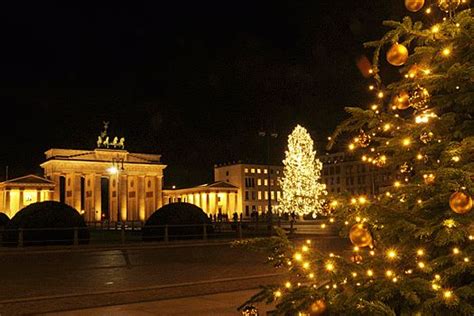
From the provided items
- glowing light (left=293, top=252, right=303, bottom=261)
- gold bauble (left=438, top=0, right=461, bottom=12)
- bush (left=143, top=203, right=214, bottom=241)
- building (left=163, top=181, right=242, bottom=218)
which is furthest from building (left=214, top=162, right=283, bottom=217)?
gold bauble (left=438, top=0, right=461, bottom=12)

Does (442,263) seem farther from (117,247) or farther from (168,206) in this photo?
(168,206)

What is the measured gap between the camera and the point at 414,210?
5047 mm

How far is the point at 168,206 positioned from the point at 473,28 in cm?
3261

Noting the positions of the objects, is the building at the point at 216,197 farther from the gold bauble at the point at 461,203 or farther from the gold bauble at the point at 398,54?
the gold bauble at the point at 461,203

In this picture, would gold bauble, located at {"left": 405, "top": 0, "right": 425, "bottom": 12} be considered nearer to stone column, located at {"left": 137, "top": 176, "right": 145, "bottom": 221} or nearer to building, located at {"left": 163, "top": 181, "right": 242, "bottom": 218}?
building, located at {"left": 163, "top": 181, "right": 242, "bottom": 218}

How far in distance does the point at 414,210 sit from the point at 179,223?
102 feet

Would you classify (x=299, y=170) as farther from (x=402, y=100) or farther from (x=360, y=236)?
(x=360, y=236)

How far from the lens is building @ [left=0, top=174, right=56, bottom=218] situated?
94125mm

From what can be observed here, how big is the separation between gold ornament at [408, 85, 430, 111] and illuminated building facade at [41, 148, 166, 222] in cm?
9548

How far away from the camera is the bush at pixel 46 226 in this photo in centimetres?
3106

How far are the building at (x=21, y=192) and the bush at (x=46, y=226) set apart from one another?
2577 inches

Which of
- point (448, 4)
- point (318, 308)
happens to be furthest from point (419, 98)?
point (318, 308)

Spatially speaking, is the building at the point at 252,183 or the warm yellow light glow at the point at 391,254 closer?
the warm yellow light glow at the point at 391,254

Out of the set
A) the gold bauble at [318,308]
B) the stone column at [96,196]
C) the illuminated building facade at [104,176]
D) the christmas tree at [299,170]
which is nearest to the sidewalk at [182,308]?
the gold bauble at [318,308]
